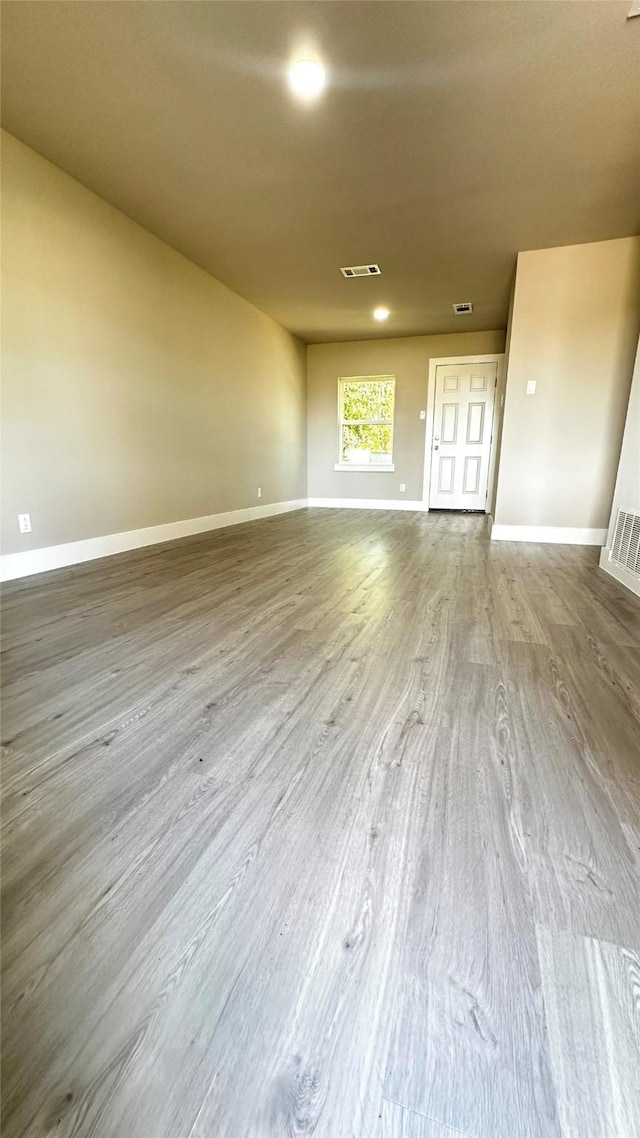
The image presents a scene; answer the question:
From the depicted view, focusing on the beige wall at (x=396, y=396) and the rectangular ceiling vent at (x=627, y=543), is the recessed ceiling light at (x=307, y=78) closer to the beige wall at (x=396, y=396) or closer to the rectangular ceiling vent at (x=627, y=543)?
the rectangular ceiling vent at (x=627, y=543)

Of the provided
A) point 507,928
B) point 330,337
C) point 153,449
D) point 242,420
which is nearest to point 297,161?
point 153,449

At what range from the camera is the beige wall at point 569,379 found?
138 inches

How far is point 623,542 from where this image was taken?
2.77 metres

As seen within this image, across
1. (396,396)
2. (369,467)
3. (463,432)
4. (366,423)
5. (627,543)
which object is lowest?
(627,543)

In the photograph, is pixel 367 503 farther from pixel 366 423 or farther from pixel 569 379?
pixel 569 379

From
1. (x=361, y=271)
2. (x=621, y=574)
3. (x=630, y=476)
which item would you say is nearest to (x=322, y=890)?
(x=621, y=574)

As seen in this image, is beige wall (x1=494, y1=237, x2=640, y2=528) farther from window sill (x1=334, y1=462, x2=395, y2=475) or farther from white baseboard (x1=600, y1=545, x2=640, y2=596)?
window sill (x1=334, y1=462, x2=395, y2=475)

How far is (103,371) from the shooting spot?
10.0ft

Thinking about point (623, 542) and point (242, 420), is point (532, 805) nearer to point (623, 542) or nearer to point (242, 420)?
point (623, 542)

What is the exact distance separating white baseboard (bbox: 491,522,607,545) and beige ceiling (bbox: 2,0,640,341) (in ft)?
7.45

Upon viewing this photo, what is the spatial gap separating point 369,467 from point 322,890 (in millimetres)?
6230

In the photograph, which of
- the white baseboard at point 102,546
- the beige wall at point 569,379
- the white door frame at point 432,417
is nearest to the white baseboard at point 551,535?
the beige wall at point 569,379

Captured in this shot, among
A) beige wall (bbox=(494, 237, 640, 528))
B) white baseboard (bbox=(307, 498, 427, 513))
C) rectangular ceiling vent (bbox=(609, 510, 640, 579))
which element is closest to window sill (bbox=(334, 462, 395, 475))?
white baseboard (bbox=(307, 498, 427, 513))

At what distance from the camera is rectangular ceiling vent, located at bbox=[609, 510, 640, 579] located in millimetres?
2588
